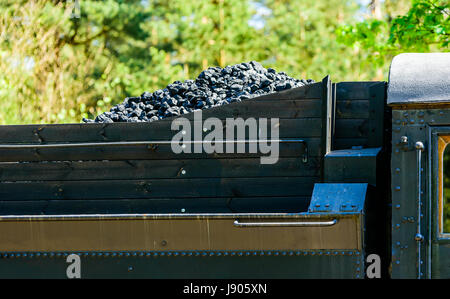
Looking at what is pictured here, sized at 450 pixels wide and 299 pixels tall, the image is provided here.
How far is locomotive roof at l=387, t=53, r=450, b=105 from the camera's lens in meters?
4.00

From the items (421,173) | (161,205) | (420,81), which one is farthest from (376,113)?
(161,205)

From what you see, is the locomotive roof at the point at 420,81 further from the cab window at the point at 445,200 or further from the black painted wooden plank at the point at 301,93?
the black painted wooden plank at the point at 301,93

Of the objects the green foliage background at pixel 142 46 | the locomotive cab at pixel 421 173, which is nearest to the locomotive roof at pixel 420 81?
the locomotive cab at pixel 421 173

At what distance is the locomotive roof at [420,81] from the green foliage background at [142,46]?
25.4 feet

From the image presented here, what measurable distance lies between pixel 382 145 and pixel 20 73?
1281 cm

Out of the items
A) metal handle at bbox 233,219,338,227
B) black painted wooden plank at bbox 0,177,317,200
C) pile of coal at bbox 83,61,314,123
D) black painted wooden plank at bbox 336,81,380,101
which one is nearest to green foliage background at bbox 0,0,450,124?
pile of coal at bbox 83,61,314,123

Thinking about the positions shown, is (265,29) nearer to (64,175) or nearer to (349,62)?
(349,62)

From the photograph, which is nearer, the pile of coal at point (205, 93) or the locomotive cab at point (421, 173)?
the locomotive cab at point (421, 173)

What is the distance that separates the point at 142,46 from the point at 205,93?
19235 mm

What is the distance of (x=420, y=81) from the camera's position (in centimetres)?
407

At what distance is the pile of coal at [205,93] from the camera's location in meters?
5.73

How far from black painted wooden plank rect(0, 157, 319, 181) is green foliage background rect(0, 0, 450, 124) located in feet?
25.0
